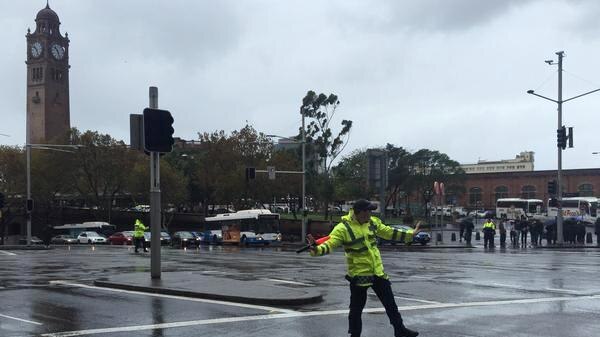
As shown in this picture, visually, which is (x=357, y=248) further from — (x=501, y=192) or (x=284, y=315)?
(x=501, y=192)

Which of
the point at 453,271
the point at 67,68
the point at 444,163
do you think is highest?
the point at 67,68

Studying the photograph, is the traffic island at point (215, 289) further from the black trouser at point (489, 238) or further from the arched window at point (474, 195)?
the arched window at point (474, 195)

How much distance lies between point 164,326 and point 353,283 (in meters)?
3.26

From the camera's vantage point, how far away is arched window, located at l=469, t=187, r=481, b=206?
109 meters

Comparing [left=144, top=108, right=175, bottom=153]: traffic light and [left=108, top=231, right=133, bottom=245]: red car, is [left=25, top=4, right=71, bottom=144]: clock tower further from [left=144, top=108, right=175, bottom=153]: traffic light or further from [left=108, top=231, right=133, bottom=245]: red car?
[left=144, top=108, right=175, bottom=153]: traffic light

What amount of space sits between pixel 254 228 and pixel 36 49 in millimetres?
97287

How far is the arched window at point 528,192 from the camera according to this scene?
10294 centimetres

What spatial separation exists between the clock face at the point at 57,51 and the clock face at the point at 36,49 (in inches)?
86.7

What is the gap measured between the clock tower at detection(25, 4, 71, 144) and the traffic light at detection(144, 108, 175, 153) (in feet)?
384

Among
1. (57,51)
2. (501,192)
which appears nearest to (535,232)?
(501,192)

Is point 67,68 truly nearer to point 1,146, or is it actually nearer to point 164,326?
point 1,146

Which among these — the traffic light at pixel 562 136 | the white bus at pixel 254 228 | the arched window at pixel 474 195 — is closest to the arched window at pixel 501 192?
the arched window at pixel 474 195

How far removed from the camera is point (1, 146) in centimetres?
7312

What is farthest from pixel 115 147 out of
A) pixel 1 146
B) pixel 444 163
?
pixel 444 163
